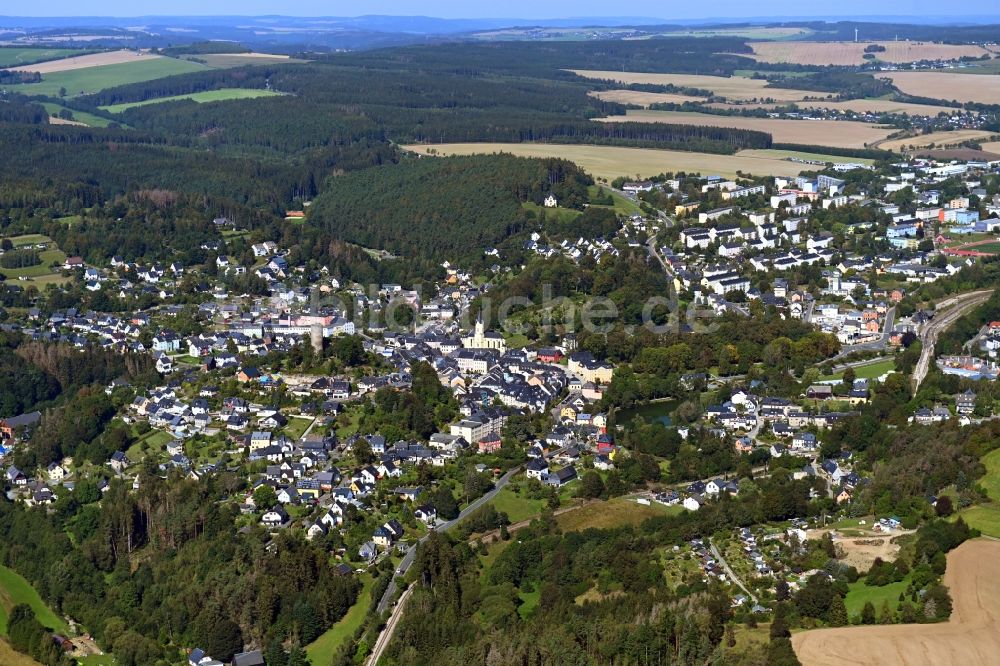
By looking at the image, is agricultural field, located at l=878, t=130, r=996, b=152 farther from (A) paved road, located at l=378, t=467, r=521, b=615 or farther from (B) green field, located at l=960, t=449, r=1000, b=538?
(A) paved road, located at l=378, t=467, r=521, b=615

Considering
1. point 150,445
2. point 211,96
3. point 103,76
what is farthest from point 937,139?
point 103,76

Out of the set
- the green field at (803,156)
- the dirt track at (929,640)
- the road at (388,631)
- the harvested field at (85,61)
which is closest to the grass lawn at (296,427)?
the road at (388,631)

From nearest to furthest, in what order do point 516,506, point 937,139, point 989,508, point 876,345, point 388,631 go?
point 388,631, point 989,508, point 516,506, point 876,345, point 937,139

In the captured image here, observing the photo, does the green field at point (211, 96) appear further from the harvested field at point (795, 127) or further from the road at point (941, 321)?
the road at point (941, 321)

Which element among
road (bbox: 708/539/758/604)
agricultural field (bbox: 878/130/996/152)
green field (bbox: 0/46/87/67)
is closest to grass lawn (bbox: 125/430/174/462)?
road (bbox: 708/539/758/604)

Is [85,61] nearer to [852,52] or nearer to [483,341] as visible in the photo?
[852,52]

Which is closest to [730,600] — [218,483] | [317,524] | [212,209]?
[317,524]

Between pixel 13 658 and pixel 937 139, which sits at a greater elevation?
pixel 937 139
